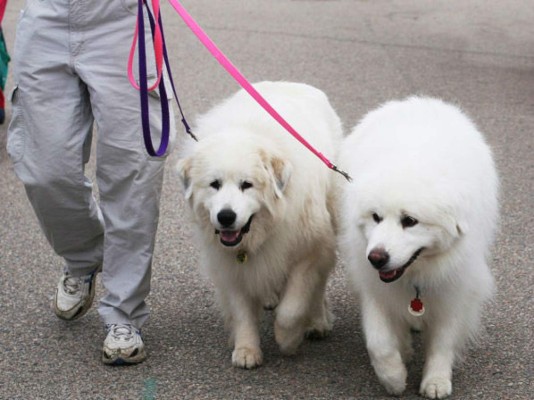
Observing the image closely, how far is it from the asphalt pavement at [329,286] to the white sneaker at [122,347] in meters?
0.06

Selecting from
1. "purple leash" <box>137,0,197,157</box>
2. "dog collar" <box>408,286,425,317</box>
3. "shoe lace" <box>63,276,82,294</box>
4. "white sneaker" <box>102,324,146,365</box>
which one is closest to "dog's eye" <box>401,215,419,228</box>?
"dog collar" <box>408,286,425,317</box>

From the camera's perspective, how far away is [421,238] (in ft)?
14.4

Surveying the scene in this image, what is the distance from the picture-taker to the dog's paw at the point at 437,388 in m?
4.73

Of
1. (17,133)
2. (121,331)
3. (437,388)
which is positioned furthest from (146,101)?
(437,388)

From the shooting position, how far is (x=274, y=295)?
214 inches

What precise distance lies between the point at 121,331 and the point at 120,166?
0.82m

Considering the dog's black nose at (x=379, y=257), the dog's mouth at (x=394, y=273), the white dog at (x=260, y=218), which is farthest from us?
the white dog at (x=260, y=218)

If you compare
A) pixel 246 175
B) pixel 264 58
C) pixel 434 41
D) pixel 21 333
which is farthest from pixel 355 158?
pixel 434 41

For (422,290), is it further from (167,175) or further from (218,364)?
(167,175)

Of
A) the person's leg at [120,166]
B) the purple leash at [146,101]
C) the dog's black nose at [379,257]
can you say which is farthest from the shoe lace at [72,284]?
the dog's black nose at [379,257]

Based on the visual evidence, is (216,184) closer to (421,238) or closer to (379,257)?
(379,257)

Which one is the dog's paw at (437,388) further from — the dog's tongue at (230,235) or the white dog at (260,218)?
the dog's tongue at (230,235)

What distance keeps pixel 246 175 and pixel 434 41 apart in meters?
8.75

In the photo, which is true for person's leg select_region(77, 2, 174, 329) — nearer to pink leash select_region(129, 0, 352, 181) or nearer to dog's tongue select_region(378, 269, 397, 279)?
pink leash select_region(129, 0, 352, 181)
